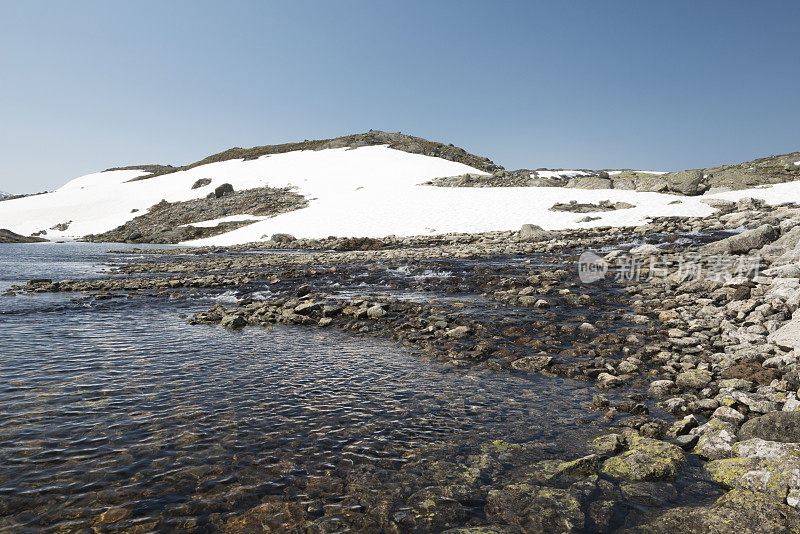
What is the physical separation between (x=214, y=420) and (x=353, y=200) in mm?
51309

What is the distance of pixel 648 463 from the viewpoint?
16.6 feet

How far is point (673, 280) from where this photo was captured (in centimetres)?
1576

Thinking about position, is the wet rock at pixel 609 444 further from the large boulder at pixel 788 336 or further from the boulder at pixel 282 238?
the boulder at pixel 282 238

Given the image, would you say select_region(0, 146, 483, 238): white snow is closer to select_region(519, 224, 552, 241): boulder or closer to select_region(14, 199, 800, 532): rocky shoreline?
select_region(519, 224, 552, 241): boulder

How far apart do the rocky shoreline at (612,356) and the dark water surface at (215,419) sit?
1.98 ft

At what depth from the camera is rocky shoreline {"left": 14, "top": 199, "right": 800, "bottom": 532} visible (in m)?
4.32

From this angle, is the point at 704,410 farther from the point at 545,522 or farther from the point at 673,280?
the point at 673,280

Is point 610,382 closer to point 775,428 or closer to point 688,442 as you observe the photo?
point 688,442

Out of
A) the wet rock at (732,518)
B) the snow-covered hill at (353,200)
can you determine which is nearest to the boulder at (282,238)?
the snow-covered hill at (353,200)

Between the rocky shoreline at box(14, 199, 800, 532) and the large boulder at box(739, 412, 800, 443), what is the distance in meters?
0.02

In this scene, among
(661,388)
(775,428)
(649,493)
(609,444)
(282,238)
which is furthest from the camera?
(282,238)

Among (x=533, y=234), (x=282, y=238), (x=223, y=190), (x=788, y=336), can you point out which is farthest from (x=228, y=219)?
(x=788, y=336)

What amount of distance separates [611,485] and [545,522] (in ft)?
4.11

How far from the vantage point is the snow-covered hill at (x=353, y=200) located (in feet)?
134
